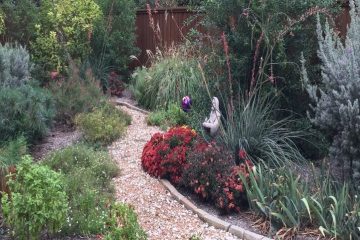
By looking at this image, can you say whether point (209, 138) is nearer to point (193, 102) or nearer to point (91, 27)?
point (193, 102)

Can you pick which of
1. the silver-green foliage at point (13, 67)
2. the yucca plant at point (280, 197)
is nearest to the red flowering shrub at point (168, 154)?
the yucca plant at point (280, 197)

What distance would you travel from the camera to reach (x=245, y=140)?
24.0ft

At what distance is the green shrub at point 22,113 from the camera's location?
8.26 metres

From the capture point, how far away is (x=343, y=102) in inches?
240

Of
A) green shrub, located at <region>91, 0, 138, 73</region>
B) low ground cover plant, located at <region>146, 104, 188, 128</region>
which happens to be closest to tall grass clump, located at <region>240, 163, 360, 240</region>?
low ground cover plant, located at <region>146, 104, 188, 128</region>

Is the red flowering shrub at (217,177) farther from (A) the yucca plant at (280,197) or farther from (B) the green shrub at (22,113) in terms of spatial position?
(B) the green shrub at (22,113)

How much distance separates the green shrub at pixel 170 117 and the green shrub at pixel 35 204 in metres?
4.79

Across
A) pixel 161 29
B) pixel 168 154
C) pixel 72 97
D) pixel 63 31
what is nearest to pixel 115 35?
pixel 63 31

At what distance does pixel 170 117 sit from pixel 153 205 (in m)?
3.42

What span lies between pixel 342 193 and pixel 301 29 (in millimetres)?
3029

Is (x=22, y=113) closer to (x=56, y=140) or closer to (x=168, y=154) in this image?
(x=56, y=140)

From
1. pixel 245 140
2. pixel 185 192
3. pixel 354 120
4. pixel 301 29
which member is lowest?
pixel 185 192

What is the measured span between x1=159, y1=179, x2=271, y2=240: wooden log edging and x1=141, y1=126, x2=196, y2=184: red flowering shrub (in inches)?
6.7

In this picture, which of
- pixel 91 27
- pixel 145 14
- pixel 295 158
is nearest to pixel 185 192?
pixel 295 158
